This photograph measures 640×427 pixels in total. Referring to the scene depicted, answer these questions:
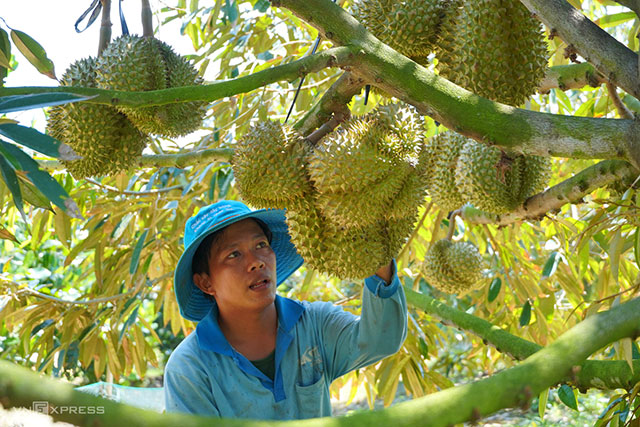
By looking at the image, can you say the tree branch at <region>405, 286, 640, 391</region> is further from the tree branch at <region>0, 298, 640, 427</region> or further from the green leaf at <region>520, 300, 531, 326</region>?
the green leaf at <region>520, 300, 531, 326</region>

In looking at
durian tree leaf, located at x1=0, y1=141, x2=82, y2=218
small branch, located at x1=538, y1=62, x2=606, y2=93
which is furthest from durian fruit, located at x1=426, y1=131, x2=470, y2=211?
durian tree leaf, located at x1=0, y1=141, x2=82, y2=218

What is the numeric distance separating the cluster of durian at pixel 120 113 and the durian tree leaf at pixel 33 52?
63 millimetres

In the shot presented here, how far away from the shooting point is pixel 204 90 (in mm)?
822

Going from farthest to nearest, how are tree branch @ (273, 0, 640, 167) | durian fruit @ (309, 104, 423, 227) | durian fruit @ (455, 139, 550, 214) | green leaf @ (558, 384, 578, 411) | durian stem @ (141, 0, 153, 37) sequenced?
durian fruit @ (455, 139, 550, 214) < green leaf @ (558, 384, 578, 411) < durian stem @ (141, 0, 153, 37) < durian fruit @ (309, 104, 423, 227) < tree branch @ (273, 0, 640, 167)

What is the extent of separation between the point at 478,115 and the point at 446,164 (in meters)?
0.95

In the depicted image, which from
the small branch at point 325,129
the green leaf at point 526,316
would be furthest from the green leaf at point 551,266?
the small branch at point 325,129

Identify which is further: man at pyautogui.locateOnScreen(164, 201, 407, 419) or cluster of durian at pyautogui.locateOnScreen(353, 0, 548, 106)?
man at pyautogui.locateOnScreen(164, 201, 407, 419)

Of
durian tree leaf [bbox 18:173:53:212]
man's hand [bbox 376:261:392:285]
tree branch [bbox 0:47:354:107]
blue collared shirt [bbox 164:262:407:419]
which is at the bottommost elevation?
blue collared shirt [bbox 164:262:407:419]

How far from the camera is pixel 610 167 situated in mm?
1529

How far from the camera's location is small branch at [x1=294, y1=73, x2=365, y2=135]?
1057mm

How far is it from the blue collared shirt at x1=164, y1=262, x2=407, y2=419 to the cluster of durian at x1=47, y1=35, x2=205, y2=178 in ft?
2.17

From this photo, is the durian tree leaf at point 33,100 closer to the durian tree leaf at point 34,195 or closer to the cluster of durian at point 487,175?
the durian tree leaf at point 34,195

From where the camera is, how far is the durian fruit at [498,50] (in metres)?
1.11

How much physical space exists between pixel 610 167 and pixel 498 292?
1.24m
